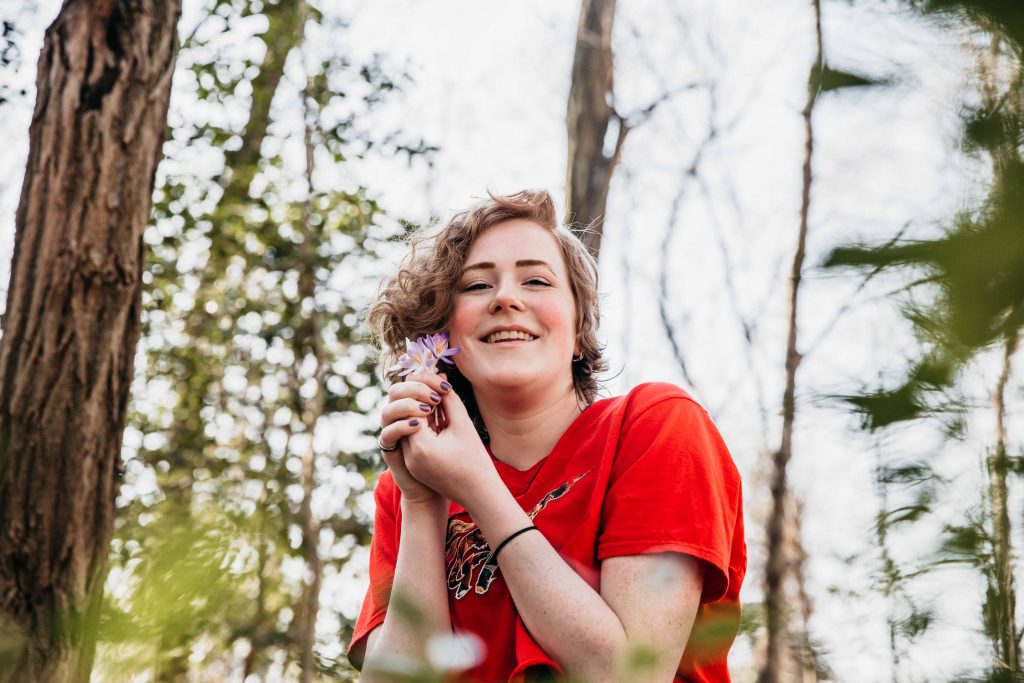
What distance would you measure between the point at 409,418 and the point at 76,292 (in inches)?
59.6

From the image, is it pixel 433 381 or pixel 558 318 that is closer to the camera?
pixel 433 381

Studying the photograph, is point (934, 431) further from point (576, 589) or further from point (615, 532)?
point (615, 532)

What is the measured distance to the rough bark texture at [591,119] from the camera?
611 cm

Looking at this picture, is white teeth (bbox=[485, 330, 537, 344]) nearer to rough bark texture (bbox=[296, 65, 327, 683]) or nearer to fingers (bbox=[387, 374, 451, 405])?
fingers (bbox=[387, 374, 451, 405])

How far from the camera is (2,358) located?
2764 millimetres

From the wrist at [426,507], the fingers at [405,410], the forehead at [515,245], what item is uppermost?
the forehead at [515,245]

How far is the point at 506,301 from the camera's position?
212 cm

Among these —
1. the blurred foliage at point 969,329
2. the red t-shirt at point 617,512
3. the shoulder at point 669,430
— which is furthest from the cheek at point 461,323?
the blurred foliage at point 969,329

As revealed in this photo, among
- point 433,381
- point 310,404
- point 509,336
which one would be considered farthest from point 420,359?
point 310,404

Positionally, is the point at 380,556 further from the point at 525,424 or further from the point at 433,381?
the point at 433,381

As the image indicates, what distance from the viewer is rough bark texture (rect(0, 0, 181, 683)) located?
262 cm

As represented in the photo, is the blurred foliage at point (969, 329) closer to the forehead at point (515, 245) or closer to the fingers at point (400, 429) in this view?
the fingers at point (400, 429)

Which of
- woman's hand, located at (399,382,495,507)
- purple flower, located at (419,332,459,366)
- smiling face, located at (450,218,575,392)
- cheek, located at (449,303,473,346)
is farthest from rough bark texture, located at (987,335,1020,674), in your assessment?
cheek, located at (449,303,473,346)

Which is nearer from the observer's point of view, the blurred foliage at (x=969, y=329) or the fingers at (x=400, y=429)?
the blurred foliage at (x=969, y=329)
